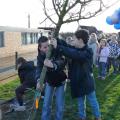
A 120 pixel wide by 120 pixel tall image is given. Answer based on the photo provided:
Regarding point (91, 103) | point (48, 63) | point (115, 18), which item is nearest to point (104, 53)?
point (115, 18)

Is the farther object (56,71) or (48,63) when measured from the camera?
(56,71)

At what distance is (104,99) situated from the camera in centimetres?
1022

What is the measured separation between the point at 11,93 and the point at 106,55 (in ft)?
15.6

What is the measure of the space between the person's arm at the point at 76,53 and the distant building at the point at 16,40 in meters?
27.0

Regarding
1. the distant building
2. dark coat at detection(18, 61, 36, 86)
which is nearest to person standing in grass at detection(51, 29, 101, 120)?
dark coat at detection(18, 61, 36, 86)

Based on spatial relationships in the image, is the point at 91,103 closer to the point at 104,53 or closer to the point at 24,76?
the point at 24,76

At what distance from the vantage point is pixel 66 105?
9.27 m

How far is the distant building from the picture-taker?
3433cm

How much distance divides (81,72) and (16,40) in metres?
32.4

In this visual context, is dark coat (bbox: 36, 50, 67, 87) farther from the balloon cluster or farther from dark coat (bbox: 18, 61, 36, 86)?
the balloon cluster

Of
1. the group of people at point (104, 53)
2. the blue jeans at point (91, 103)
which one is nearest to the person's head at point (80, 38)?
the blue jeans at point (91, 103)

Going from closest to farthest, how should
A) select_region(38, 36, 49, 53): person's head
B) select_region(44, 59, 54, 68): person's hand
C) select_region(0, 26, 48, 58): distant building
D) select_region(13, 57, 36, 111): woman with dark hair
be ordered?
1. select_region(44, 59, 54, 68): person's hand
2. select_region(38, 36, 49, 53): person's head
3. select_region(13, 57, 36, 111): woman with dark hair
4. select_region(0, 26, 48, 58): distant building

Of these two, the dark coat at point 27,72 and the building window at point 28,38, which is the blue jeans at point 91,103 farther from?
the building window at point 28,38

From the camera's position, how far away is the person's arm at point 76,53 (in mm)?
6112
